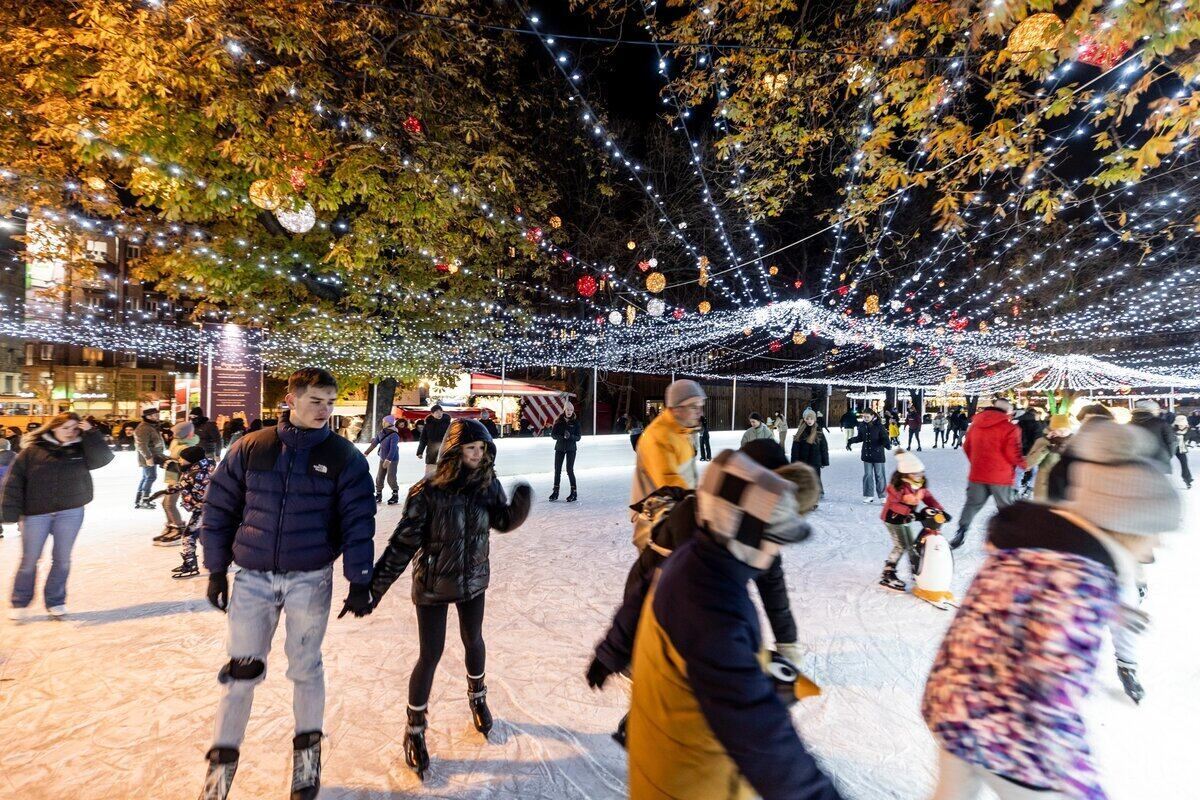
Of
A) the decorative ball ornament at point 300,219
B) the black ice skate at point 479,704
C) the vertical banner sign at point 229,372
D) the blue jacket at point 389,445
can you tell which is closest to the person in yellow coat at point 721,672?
the black ice skate at point 479,704

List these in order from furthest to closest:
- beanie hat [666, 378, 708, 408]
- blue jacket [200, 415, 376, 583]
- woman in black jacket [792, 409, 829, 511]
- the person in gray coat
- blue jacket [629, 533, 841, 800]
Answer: woman in black jacket [792, 409, 829, 511]
the person in gray coat
beanie hat [666, 378, 708, 408]
blue jacket [200, 415, 376, 583]
blue jacket [629, 533, 841, 800]

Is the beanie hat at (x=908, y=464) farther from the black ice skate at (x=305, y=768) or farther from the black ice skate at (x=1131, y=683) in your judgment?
the black ice skate at (x=305, y=768)

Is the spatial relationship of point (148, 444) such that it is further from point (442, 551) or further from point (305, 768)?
point (442, 551)

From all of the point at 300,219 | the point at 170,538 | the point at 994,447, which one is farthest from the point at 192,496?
the point at 994,447

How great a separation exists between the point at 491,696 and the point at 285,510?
5.29 ft

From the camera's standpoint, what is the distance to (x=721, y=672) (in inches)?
42.2

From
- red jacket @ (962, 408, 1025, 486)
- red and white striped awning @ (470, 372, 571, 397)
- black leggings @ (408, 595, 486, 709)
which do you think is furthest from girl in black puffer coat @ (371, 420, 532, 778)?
red and white striped awning @ (470, 372, 571, 397)

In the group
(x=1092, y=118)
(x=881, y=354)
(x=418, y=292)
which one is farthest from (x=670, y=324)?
(x=881, y=354)

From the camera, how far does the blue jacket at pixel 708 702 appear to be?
1.05m

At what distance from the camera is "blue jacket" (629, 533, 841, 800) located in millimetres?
1048

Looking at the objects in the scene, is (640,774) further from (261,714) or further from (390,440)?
(390,440)

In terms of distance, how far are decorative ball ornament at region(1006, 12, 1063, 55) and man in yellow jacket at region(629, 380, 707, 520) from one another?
10.0 ft

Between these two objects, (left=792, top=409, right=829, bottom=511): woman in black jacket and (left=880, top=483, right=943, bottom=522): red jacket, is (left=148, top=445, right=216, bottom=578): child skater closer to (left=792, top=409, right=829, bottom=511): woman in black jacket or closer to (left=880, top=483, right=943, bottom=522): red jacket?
(left=880, top=483, right=943, bottom=522): red jacket

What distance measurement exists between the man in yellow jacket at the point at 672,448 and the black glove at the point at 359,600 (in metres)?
1.31
